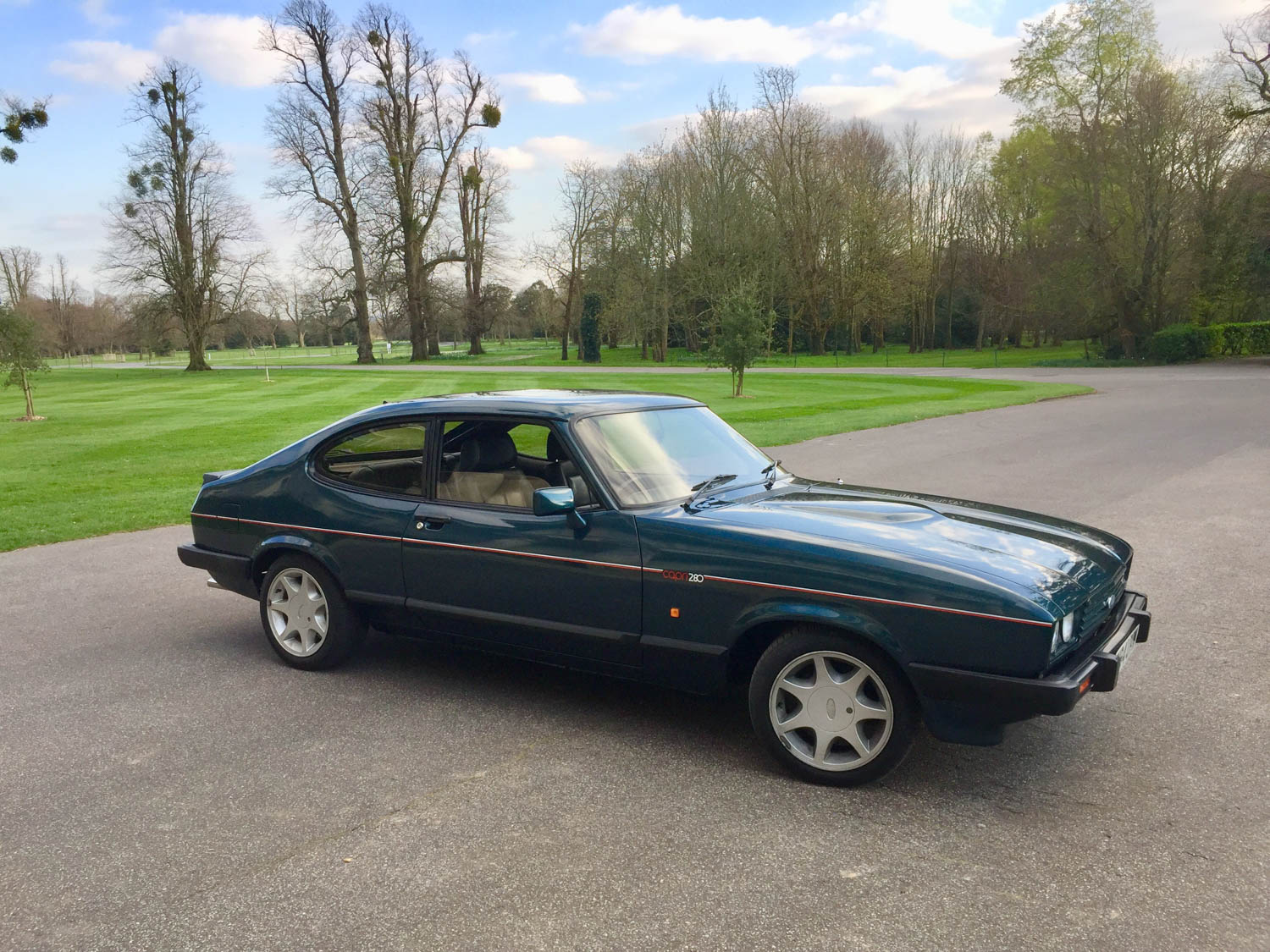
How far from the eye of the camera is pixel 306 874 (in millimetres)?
3066

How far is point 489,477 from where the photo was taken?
473 centimetres

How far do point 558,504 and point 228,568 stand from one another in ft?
8.37

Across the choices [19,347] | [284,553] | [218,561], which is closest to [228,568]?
[218,561]

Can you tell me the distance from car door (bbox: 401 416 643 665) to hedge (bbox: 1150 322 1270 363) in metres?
41.9

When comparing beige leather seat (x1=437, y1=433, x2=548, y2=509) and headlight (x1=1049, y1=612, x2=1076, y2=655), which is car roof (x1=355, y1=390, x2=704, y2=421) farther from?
headlight (x1=1049, y1=612, x2=1076, y2=655)

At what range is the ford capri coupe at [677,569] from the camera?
3426mm

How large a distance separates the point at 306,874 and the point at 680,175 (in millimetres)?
52643

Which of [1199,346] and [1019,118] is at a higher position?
[1019,118]

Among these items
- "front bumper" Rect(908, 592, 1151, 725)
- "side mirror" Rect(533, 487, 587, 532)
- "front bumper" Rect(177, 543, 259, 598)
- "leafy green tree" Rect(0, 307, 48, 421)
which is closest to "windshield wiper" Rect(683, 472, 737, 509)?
"side mirror" Rect(533, 487, 587, 532)

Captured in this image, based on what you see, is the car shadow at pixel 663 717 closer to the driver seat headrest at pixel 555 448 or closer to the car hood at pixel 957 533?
the car hood at pixel 957 533

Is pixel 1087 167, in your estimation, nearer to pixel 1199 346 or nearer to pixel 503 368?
pixel 1199 346

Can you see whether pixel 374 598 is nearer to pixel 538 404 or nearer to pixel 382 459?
pixel 382 459

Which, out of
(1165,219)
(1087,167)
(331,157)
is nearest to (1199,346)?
(1165,219)

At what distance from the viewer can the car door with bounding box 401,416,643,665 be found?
409 cm
